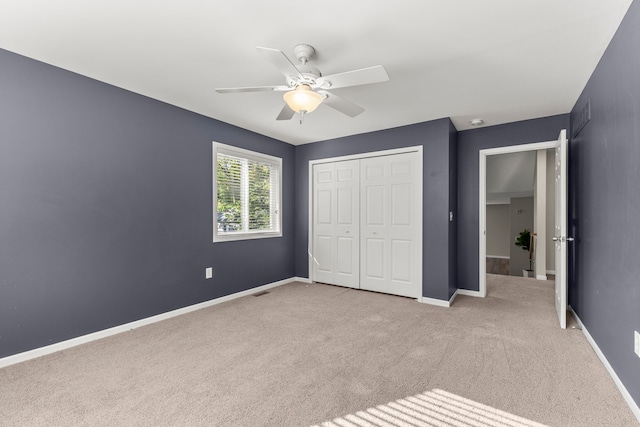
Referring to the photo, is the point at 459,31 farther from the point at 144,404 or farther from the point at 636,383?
the point at 144,404

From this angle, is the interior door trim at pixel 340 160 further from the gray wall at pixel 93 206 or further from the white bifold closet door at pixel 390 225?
the gray wall at pixel 93 206

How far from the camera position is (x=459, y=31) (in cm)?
204

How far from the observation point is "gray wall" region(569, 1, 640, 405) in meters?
1.76

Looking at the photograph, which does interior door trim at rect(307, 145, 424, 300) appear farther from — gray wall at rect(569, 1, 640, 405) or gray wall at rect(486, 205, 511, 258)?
gray wall at rect(486, 205, 511, 258)

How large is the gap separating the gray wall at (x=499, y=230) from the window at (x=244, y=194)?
7675 millimetres

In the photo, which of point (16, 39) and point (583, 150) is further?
point (583, 150)

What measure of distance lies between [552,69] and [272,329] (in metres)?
3.35

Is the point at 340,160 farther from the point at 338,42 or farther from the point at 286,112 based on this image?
the point at 338,42

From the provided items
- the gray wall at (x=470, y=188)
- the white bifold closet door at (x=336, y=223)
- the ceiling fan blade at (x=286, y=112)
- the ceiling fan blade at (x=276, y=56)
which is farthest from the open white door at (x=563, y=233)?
the ceiling fan blade at (x=276, y=56)

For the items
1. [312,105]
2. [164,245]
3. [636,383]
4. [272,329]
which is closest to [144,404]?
[272,329]

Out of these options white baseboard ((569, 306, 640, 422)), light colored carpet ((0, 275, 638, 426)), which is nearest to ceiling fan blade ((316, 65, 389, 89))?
light colored carpet ((0, 275, 638, 426))

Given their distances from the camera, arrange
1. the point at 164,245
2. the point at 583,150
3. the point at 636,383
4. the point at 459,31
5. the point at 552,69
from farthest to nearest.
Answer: the point at 164,245
the point at 583,150
the point at 552,69
the point at 459,31
the point at 636,383

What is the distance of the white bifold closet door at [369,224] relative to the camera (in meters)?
4.12

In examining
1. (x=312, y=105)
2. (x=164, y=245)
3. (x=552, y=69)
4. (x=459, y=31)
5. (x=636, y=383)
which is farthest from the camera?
(x=164, y=245)
